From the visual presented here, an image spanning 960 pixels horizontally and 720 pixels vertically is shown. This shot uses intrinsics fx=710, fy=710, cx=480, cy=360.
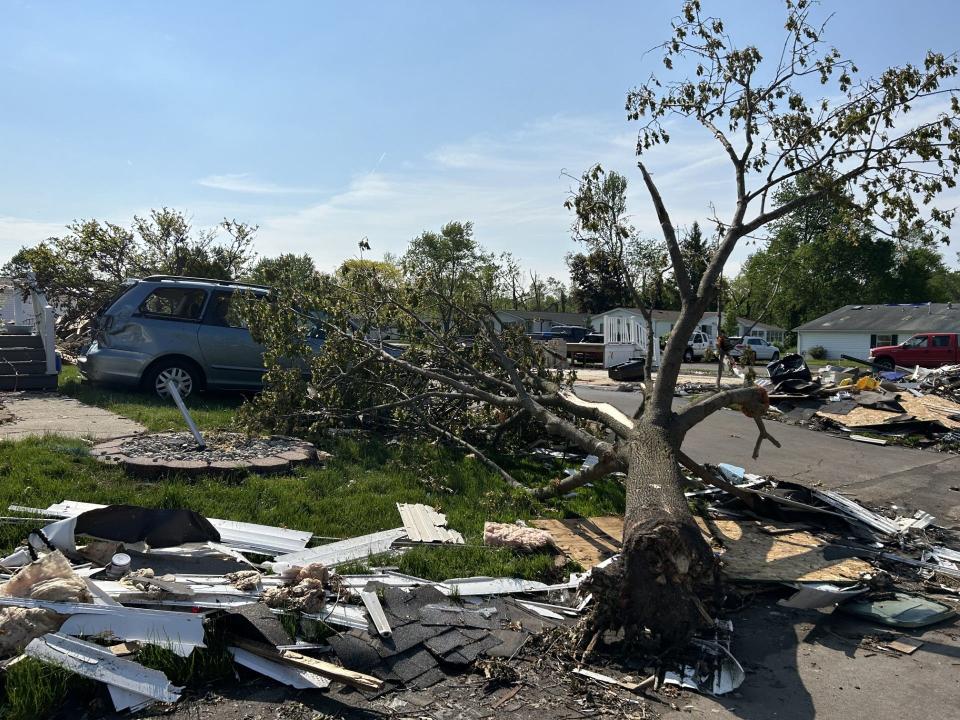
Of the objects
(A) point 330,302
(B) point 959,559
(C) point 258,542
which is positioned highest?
(A) point 330,302

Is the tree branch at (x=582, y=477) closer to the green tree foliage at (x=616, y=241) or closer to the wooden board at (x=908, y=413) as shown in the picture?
the green tree foliage at (x=616, y=241)

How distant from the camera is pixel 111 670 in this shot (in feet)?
10.2

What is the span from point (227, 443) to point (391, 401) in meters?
2.12

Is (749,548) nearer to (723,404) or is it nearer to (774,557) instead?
(774,557)

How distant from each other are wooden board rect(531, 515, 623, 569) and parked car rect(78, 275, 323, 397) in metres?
5.48

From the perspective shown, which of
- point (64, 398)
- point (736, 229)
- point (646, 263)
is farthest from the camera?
point (64, 398)

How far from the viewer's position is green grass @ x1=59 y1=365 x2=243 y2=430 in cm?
828

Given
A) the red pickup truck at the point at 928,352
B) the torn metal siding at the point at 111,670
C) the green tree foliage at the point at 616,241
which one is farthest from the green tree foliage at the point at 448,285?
the red pickup truck at the point at 928,352

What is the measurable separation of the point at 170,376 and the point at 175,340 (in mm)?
518

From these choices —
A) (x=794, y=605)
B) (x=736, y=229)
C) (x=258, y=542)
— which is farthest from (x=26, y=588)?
(x=736, y=229)

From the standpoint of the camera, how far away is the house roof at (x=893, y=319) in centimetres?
4278

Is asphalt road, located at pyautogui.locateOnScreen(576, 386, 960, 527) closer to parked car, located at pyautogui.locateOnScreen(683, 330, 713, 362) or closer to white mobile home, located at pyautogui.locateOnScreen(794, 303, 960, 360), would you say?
parked car, located at pyautogui.locateOnScreen(683, 330, 713, 362)

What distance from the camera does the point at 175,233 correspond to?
1981cm

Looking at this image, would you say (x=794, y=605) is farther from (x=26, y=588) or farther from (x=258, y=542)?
(x=26, y=588)
